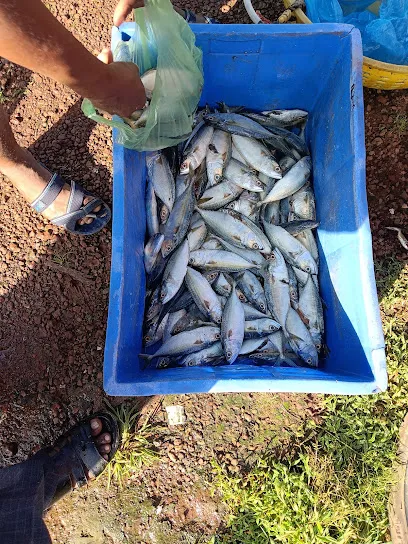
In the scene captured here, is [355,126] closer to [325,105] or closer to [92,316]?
[325,105]

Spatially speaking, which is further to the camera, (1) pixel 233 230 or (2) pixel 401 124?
(2) pixel 401 124

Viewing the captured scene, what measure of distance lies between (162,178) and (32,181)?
926 mm

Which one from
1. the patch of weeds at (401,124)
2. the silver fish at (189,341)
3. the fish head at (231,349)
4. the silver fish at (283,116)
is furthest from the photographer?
the patch of weeds at (401,124)

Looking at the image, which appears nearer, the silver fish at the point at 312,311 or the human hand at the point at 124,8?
the human hand at the point at 124,8

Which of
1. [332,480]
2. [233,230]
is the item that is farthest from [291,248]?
[332,480]

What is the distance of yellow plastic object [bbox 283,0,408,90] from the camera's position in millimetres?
2658

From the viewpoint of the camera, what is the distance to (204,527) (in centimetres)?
285

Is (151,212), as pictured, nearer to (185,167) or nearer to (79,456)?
(185,167)

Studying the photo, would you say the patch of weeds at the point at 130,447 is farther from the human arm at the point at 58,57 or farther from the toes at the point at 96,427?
the human arm at the point at 58,57

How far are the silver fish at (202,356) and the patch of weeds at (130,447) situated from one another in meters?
0.82

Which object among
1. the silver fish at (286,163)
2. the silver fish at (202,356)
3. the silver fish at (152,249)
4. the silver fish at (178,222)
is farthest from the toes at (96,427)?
the silver fish at (286,163)

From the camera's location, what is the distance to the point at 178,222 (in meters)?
2.49

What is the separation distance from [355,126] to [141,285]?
1.41 m

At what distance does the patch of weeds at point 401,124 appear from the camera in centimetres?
307
